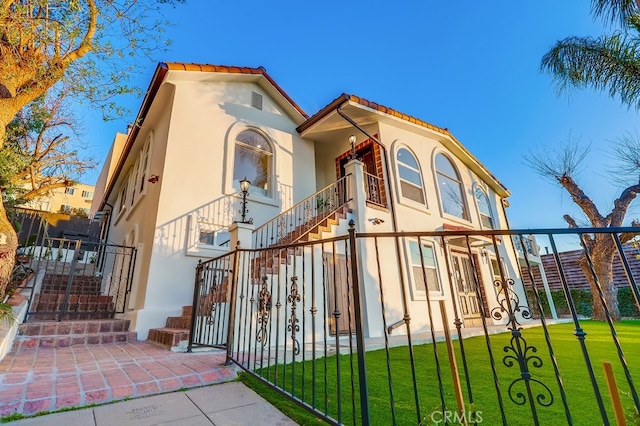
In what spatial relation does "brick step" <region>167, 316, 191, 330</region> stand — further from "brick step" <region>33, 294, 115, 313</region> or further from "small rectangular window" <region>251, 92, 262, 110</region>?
"small rectangular window" <region>251, 92, 262, 110</region>

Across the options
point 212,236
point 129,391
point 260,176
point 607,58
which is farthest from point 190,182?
point 607,58

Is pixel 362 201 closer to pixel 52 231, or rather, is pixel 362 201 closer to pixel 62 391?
pixel 62 391

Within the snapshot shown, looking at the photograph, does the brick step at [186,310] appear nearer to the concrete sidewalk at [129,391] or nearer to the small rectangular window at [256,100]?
the concrete sidewalk at [129,391]

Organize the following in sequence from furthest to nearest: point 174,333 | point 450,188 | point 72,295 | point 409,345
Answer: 1. point 450,188
2. point 72,295
3. point 174,333
4. point 409,345

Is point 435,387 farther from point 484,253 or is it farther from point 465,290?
point 484,253

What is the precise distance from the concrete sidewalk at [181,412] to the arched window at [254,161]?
227 inches

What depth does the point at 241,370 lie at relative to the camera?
3193 mm

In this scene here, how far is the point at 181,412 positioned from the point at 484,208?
41.8 feet

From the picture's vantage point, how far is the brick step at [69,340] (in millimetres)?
4225

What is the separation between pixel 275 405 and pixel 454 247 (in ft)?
27.2

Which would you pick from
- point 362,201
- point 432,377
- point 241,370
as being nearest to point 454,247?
point 362,201

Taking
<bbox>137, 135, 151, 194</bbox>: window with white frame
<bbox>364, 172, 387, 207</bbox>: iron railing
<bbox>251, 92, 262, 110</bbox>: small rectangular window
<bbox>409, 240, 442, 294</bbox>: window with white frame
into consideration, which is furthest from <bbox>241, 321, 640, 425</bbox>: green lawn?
<bbox>251, 92, 262, 110</bbox>: small rectangular window

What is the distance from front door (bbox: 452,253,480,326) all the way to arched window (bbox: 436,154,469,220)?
1.69m

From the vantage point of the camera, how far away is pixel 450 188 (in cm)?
1056
